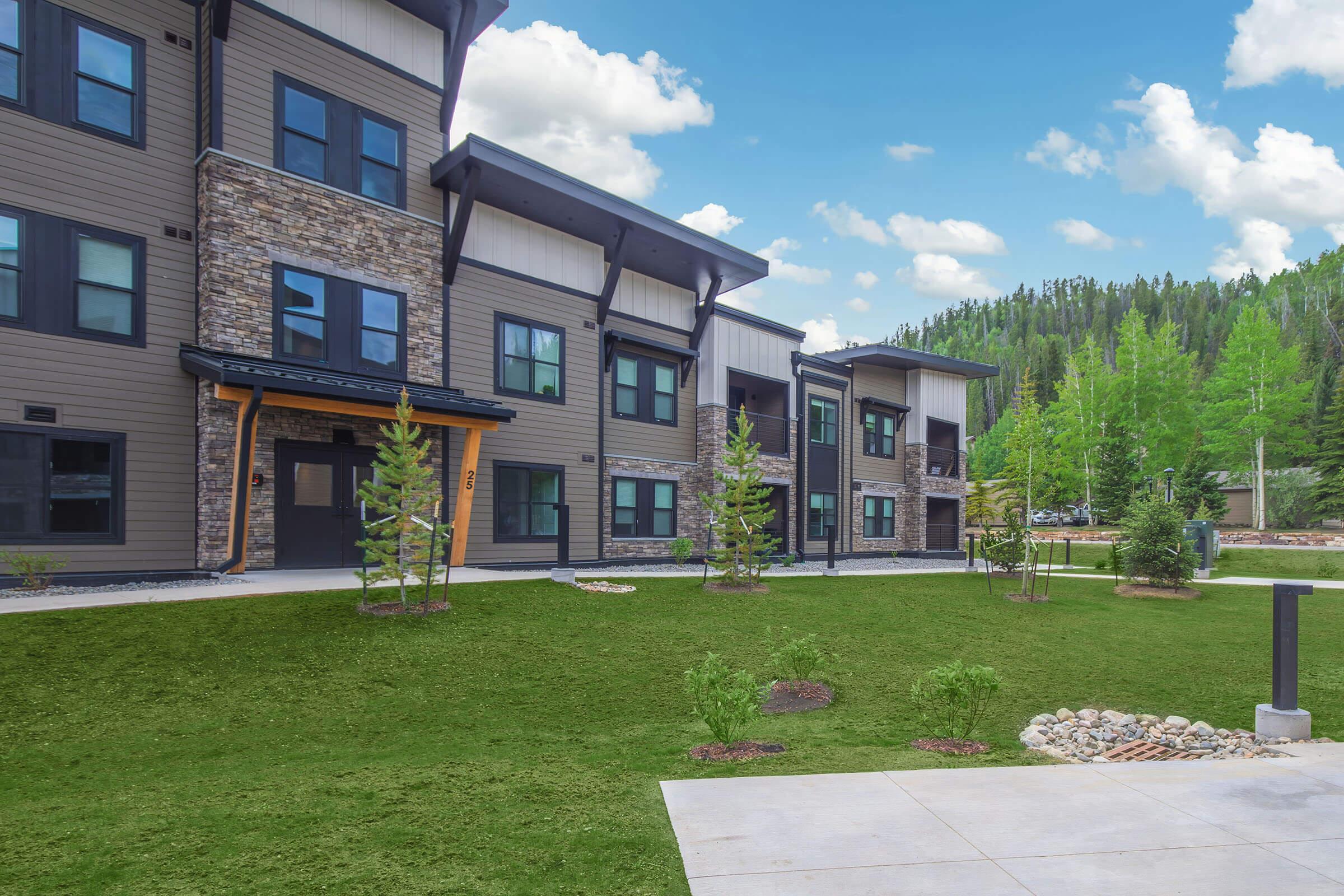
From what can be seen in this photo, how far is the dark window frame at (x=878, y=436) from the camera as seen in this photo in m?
28.3

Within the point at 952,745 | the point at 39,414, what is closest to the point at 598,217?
the point at 39,414

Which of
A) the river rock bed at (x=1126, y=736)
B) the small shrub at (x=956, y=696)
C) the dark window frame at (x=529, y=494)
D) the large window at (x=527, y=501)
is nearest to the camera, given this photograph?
the small shrub at (x=956, y=696)

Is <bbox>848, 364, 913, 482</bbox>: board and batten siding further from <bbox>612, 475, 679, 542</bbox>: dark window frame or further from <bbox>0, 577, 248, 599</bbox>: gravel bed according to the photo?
<bbox>0, 577, 248, 599</bbox>: gravel bed

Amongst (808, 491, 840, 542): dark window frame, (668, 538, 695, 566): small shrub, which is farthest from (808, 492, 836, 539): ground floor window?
(668, 538, 695, 566): small shrub

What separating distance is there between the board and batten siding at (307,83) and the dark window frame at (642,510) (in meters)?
8.15

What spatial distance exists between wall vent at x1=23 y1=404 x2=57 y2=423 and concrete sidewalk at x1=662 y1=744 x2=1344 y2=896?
11.8 m

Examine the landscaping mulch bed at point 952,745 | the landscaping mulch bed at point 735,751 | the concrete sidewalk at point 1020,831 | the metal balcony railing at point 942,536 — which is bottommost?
the metal balcony railing at point 942,536

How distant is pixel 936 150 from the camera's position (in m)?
35.9

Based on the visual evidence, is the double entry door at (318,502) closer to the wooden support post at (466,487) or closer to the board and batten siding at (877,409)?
the wooden support post at (466,487)

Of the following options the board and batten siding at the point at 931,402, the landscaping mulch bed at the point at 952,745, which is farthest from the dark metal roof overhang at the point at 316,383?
the board and batten siding at the point at 931,402

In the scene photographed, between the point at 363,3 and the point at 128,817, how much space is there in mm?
15749

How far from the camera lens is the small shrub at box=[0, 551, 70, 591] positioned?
10.6m

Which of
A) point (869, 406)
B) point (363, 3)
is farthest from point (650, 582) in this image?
point (869, 406)

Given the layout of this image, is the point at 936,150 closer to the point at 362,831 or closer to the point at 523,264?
the point at 523,264
